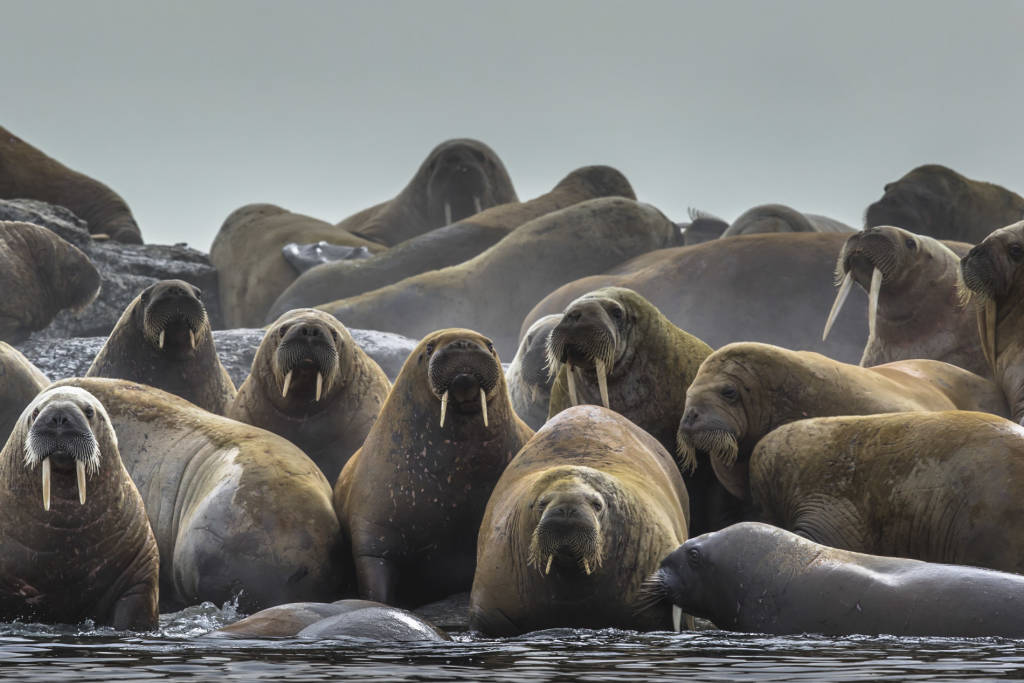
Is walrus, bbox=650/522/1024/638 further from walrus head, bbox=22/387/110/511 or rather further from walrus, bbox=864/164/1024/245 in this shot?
walrus, bbox=864/164/1024/245

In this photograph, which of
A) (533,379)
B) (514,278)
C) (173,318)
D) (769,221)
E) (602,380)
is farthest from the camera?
(769,221)

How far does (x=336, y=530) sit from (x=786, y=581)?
2558mm

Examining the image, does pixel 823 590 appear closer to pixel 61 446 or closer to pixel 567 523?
pixel 567 523

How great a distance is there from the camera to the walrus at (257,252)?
62.8 feet

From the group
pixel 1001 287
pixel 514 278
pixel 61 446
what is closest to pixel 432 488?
pixel 61 446

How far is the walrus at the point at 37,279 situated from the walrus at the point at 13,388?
3510 mm

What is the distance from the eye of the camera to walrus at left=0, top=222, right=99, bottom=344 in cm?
1471

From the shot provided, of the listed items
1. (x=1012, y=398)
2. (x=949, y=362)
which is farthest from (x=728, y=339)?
(x=1012, y=398)

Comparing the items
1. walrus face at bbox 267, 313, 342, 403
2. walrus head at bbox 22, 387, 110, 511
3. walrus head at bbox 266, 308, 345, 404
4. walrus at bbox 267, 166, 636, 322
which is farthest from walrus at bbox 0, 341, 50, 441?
walrus at bbox 267, 166, 636, 322

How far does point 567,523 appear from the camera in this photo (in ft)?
20.8

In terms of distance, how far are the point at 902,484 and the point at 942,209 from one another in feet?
30.7

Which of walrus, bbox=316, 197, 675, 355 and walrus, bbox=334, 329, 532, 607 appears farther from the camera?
walrus, bbox=316, 197, 675, 355

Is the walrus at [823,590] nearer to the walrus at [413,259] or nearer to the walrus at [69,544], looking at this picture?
the walrus at [69,544]

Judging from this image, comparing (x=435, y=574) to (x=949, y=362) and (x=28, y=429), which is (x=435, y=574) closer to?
(x=28, y=429)
